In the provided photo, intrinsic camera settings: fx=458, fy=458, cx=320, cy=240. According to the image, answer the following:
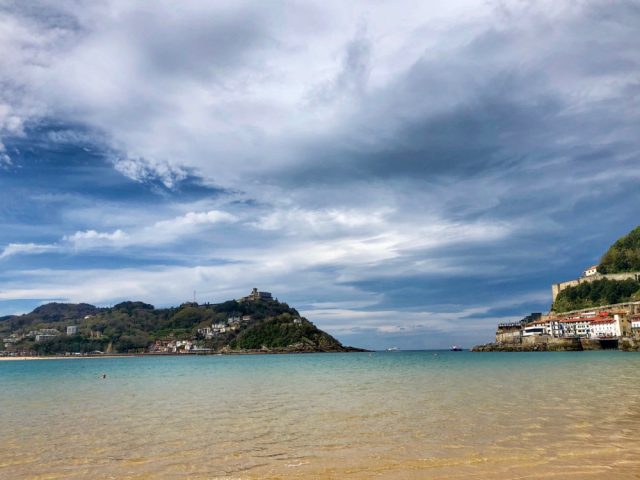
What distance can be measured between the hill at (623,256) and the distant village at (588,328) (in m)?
4.37

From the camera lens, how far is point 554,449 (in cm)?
1267

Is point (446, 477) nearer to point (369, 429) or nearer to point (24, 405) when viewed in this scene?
point (369, 429)

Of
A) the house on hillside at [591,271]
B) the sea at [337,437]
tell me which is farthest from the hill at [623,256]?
the sea at [337,437]

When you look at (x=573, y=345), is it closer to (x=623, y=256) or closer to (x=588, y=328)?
(x=588, y=328)

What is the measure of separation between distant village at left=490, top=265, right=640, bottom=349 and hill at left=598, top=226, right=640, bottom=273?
4.37 m

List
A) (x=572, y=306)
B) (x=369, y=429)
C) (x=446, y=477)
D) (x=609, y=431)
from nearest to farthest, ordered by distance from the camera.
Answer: (x=446, y=477), (x=609, y=431), (x=369, y=429), (x=572, y=306)

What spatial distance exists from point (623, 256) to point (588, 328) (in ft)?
152

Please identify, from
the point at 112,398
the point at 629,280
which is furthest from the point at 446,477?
the point at 629,280

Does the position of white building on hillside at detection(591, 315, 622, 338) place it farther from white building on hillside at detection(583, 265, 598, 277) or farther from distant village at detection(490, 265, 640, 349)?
white building on hillside at detection(583, 265, 598, 277)

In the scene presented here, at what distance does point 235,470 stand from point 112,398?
2167cm

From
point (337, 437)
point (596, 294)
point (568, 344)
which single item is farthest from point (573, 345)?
point (337, 437)

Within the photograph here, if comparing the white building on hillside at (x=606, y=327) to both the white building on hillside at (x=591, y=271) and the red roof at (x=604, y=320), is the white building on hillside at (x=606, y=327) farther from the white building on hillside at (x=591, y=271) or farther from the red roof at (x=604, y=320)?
the white building on hillside at (x=591, y=271)

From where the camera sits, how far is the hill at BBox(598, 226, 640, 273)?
15938 cm

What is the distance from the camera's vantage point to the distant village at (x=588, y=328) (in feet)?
403
